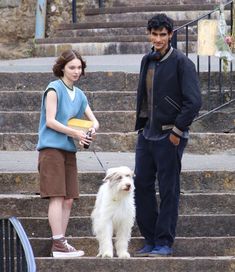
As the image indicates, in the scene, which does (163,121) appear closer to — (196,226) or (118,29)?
(196,226)

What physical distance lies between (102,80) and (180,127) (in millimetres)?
4869

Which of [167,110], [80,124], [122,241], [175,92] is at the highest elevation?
[175,92]

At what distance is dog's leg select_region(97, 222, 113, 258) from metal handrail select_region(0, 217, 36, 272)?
3.05 ft

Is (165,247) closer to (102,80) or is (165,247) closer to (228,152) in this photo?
(228,152)

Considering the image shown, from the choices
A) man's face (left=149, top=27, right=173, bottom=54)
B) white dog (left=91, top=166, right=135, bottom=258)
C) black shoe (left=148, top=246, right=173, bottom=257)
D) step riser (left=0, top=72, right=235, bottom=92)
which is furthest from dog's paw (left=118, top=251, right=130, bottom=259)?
step riser (left=0, top=72, right=235, bottom=92)

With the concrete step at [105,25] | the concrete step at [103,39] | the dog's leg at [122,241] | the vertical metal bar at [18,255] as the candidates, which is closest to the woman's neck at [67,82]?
the dog's leg at [122,241]

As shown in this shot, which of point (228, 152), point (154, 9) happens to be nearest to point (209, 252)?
point (228, 152)

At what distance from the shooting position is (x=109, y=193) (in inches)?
301

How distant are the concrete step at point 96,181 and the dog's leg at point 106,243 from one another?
168 centimetres

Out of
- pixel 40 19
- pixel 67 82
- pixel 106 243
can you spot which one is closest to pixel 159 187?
pixel 106 243

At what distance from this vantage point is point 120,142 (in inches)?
432

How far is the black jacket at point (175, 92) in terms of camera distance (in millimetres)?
7594

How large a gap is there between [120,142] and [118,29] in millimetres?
6362

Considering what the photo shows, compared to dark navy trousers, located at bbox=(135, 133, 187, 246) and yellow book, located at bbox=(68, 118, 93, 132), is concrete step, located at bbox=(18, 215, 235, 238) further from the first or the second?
yellow book, located at bbox=(68, 118, 93, 132)
